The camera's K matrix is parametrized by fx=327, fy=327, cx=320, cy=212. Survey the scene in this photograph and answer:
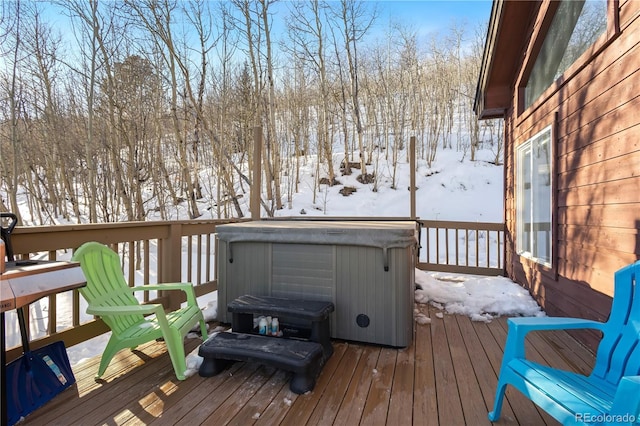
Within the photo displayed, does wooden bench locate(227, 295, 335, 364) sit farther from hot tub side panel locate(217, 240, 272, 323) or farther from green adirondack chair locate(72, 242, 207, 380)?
green adirondack chair locate(72, 242, 207, 380)

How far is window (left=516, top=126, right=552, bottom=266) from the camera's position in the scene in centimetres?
346

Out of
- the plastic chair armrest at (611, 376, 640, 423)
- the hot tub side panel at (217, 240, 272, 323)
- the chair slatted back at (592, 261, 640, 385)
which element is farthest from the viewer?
the hot tub side panel at (217, 240, 272, 323)

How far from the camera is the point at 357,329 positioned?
2674mm

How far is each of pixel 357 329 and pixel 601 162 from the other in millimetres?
2269

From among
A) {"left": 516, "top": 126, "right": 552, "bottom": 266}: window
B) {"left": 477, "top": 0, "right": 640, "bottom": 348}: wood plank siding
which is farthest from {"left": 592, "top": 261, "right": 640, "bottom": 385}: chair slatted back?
{"left": 516, "top": 126, "right": 552, "bottom": 266}: window

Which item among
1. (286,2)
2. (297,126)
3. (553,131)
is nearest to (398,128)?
(297,126)

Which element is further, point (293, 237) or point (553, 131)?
point (553, 131)

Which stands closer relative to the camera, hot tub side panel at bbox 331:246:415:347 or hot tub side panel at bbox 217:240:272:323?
hot tub side panel at bbox 331:246:415:347

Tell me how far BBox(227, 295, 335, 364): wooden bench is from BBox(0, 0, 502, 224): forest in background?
653 centimetres

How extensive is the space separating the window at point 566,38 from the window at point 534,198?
0.63 meters

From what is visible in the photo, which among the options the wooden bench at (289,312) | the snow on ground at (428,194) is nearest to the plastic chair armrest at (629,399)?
the wooden bench at (289,312)

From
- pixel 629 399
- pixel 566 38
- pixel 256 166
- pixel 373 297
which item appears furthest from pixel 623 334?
pixel 256 166

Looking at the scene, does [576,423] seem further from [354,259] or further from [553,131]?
[553,131]

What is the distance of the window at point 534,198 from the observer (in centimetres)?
346
